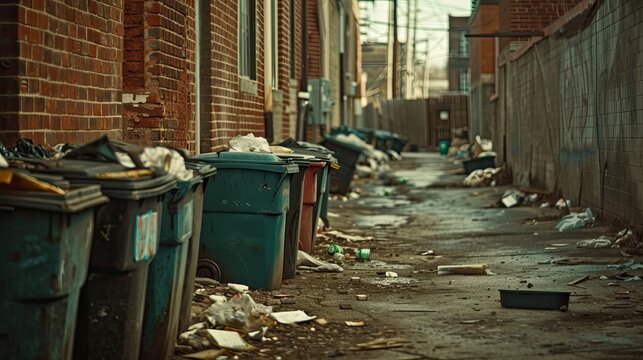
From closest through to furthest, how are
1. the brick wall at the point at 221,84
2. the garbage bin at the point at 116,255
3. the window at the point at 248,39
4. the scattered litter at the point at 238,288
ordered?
1. the garbage bin at the point at 116,255
2. the scattered litter at the point at 238,288
3. the brick wall at the point at 221,84
4. the window at the point at 248,39

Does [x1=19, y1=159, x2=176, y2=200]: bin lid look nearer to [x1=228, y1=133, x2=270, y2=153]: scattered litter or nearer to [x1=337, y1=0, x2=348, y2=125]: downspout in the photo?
[x1=228, y1=133, x2=270, y2=153]: scattered litter

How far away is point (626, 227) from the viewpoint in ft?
38.3

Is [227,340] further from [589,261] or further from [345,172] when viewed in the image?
[345,172]

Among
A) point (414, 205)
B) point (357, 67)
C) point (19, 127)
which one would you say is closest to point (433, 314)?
point (19, 127)

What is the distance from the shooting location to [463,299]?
8391mm

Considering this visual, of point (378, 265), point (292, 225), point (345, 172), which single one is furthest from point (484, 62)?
point (292, 225)

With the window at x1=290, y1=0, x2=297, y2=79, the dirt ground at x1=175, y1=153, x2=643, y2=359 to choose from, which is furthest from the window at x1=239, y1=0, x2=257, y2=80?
the window at x1=290, y1=0, x2=297, y2=79

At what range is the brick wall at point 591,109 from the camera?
11430 mm

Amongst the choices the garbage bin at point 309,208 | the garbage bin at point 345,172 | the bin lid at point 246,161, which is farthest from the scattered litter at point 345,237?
the garbage bin at point 345,172

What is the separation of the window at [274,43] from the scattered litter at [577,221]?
476cm

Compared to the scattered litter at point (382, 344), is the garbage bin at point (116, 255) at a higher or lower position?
higher

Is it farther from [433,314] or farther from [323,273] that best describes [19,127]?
[323,273]

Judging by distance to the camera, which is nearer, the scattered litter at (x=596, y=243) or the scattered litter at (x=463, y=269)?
the scattered litter at (x=463, y=269)

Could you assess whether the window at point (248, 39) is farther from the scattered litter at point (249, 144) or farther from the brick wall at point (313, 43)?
the brick wall at point (313, 43)
